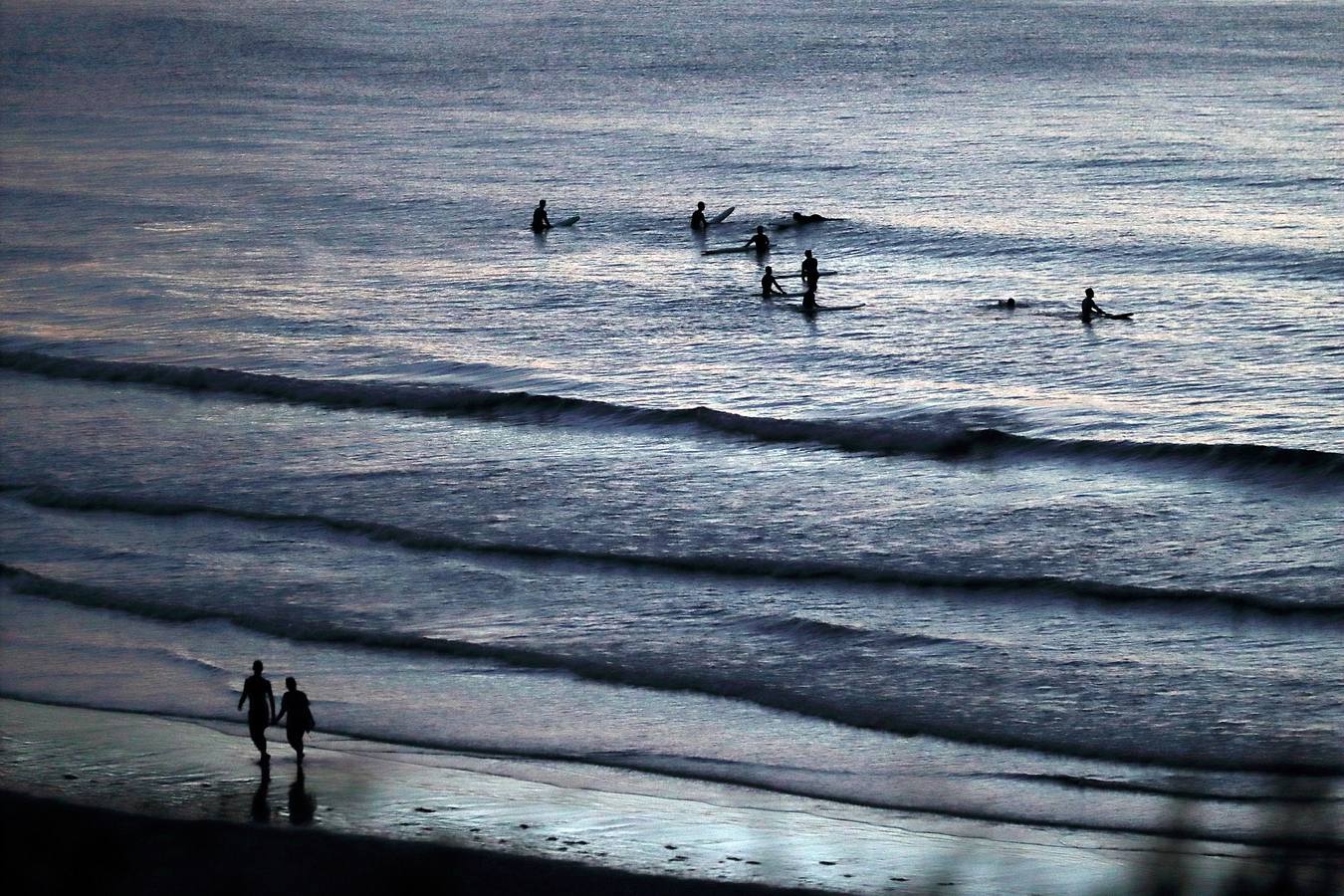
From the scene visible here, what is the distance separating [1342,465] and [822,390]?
1004 centimetres

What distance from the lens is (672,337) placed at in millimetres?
36969

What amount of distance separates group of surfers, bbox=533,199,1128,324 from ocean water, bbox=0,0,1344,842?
25.6 inches

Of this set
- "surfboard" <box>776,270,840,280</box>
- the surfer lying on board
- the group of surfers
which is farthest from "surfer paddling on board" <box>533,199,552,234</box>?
the surfer lying on board

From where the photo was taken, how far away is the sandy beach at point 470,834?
41.6 ft

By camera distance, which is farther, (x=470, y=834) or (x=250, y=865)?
(x=470, y=834)

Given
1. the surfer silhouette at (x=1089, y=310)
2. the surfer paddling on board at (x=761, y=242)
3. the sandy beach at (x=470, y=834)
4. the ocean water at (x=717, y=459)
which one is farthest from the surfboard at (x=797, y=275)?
the sandy beach at (x=470, y=834)

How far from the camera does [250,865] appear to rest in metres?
12.9

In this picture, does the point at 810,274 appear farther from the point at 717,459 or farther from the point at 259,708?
the point at 259,708

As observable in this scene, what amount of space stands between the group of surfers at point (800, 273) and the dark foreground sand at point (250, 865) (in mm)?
27089

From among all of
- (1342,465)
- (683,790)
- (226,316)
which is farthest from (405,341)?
(683,790)

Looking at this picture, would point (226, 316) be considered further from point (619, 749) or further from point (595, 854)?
point (595, 854)

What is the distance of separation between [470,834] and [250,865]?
179 cm

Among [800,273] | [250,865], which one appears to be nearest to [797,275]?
[800,273]

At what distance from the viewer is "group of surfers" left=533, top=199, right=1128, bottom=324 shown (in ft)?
123
